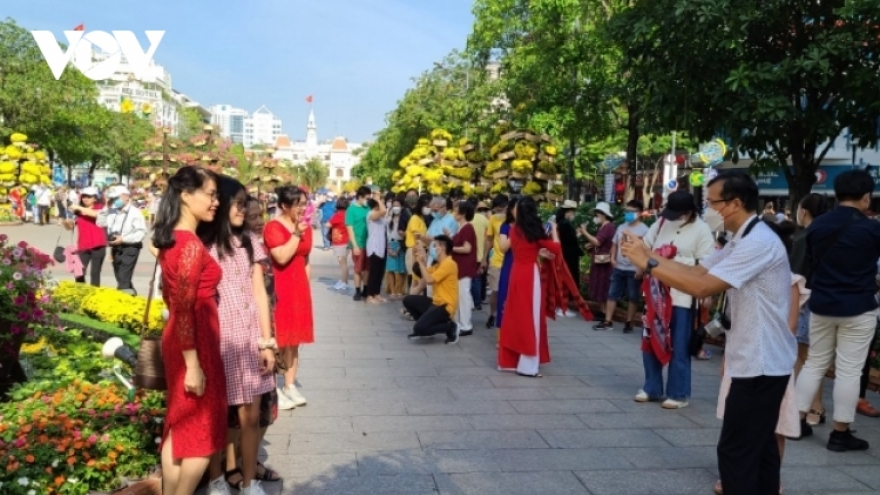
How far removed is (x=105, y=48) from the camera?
24.9m

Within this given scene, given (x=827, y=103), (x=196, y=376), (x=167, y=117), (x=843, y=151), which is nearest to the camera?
(x=196, y=376)

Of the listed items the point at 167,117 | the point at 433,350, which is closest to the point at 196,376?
the point at 433,350

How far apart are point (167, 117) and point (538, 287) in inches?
4378

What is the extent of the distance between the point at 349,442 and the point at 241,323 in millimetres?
1623

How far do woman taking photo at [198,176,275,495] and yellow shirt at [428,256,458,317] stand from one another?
5046mm

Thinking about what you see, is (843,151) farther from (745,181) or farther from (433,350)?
(745,181)

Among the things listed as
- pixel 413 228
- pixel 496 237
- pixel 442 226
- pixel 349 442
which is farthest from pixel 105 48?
pixel 349 442

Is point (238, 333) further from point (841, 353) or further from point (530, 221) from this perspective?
point (530, 221)

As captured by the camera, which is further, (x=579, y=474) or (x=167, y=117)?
(x=167, y=117)

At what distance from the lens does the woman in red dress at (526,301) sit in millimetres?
7779

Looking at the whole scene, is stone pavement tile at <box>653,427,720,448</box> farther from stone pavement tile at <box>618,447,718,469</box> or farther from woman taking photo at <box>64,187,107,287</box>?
woman taking photo at <box>64,187,107,287</box>

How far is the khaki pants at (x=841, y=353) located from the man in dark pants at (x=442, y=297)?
448 cm

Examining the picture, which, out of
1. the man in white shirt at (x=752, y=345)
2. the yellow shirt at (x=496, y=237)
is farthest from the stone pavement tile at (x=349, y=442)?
the yellow shirt at (x=496, y=237)

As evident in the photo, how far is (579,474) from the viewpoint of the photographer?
495cm
